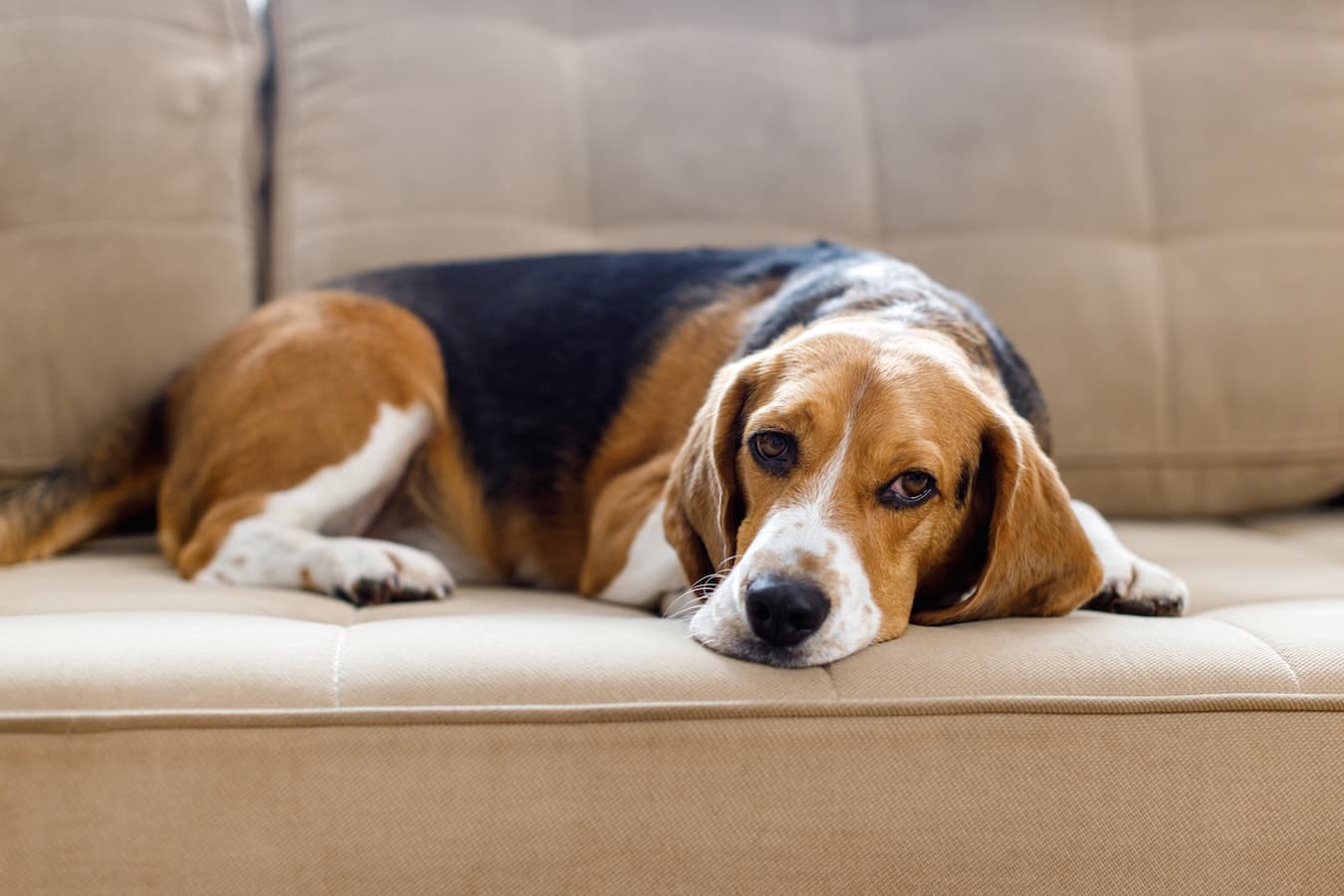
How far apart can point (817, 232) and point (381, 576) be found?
1483 mm

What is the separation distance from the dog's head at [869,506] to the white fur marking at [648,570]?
0.21 m

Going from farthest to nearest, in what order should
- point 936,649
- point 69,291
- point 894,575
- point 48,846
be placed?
point 69,291
point 894,575
point 936,649
point 48,846

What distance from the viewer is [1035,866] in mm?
1526

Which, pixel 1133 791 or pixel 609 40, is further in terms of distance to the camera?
pixel 609 40

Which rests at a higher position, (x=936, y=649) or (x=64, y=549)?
(x=936, y=649)

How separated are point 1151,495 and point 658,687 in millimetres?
1871

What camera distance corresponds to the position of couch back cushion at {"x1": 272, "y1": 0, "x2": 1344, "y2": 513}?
297 centimetres

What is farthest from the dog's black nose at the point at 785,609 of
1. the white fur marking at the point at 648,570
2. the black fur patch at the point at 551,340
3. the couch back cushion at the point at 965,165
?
the couch back cushion at the point at 965,165

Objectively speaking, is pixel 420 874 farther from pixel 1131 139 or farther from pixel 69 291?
pixel 1131 139

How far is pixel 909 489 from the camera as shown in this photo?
180cm

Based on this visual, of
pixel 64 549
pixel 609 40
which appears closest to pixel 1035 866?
pixel 64 549

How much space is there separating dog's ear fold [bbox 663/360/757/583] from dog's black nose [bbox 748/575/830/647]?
0.30 metres

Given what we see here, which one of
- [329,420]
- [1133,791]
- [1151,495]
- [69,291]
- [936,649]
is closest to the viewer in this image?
[1133,791]

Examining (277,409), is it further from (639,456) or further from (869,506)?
(869,506)
